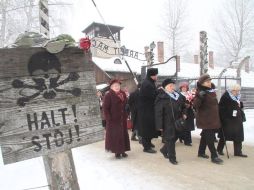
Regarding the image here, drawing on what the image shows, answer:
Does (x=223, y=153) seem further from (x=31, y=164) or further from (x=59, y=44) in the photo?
(x=59, y=44)

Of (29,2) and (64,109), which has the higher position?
(29,2)

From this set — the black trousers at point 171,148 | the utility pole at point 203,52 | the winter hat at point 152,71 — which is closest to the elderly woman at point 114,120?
the winter hat at point 152,71

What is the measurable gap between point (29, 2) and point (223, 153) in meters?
18.3

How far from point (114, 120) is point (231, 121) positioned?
95.4 inches

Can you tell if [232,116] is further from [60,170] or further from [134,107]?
[60,170]

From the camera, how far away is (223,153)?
709 centimetres

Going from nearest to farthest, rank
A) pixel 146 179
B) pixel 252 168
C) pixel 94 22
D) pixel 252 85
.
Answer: pixel 146 179 → pixel 252 168 → pixel 252 85 → pixel 94 22

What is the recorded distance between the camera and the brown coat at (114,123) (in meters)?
6.78

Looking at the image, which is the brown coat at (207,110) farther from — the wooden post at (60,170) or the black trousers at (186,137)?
the wooden post at (60,170)

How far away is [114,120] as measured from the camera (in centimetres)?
683

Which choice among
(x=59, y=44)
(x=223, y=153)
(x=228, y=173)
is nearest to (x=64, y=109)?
(x=59, y=44)

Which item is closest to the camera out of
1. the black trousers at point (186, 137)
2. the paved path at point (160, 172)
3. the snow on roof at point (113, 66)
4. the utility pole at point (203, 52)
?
the paved path at point (160, 172)

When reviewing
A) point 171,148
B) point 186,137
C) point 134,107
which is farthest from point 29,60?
point 134,107

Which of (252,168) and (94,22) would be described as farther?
(94,22)
